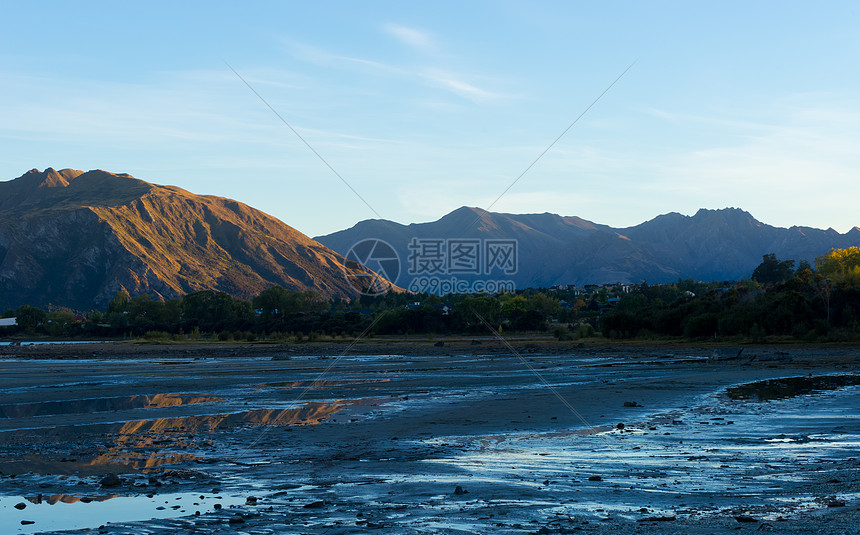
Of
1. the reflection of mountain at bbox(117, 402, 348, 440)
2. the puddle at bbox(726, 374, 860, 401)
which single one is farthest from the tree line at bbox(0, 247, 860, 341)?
the reflection of mountain at bbox(117, 402, 348, 440)

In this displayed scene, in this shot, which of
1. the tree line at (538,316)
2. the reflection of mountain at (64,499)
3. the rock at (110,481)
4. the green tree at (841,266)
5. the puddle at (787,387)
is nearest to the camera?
the reflection of mountain at (64,499)

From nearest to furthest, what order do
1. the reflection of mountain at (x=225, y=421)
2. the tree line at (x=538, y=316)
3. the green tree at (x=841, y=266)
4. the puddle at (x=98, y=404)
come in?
the reflection of mountain at (x=225, y=421), the puddle at (x=98, y=404), the tree line at (x=538, y=316), the green tree at (x=841, y=266)

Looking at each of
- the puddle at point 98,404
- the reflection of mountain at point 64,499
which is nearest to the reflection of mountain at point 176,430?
the reflection of mountain at point 64,499

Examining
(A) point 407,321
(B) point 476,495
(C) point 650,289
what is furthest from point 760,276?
(B) point 476,495

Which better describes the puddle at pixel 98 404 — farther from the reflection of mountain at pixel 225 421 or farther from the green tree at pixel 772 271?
the green tree at pixel 772 271

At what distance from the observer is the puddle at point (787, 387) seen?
22906mm

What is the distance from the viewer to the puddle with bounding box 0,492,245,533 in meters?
8.56

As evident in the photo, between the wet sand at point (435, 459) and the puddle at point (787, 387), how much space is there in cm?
35

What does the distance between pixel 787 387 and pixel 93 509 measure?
2376 centimetres

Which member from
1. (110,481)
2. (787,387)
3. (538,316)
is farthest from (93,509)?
(538,316)

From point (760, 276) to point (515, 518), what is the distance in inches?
6680

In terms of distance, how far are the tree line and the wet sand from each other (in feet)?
123

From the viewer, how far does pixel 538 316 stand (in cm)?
10781

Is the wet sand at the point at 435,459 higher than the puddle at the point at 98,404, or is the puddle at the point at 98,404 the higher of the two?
the wet sand at the point at 435,459
